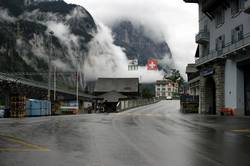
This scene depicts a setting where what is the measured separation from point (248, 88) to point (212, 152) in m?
32.5

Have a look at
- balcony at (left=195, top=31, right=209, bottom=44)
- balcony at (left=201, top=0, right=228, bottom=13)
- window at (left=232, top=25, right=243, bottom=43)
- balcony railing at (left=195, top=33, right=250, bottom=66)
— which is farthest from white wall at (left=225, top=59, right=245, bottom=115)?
balcony at (left=195, top=31, right=209, bottom=44)

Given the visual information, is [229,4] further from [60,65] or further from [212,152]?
[60,65]


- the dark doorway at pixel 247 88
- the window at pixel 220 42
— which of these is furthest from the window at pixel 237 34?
the window at pixel 220 42

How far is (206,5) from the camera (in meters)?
52.1


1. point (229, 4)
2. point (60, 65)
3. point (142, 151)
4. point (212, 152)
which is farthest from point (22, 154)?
point (60, 65)

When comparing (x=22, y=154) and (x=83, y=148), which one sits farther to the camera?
(x=83, y=148)

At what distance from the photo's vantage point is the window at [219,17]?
1971 inches

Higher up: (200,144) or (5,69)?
(5,69)

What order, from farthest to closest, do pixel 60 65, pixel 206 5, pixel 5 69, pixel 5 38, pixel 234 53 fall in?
pixel 60 65, pixel 5 38, pixel 5 69, pixel 206 5, pixel 234 53

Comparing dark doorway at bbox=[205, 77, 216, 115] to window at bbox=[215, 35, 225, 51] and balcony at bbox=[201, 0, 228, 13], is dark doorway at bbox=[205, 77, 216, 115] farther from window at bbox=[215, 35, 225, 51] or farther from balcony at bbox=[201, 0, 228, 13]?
balcony at bbox=[201, 0, 228, 13]

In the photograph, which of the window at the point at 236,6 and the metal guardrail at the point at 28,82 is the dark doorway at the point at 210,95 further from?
the metal guardrail at the point at 28,82

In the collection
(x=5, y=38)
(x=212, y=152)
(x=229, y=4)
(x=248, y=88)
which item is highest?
(x=5, y=38)

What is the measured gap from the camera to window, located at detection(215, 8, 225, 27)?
5007cm

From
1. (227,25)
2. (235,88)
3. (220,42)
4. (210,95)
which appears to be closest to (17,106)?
(235,88)
